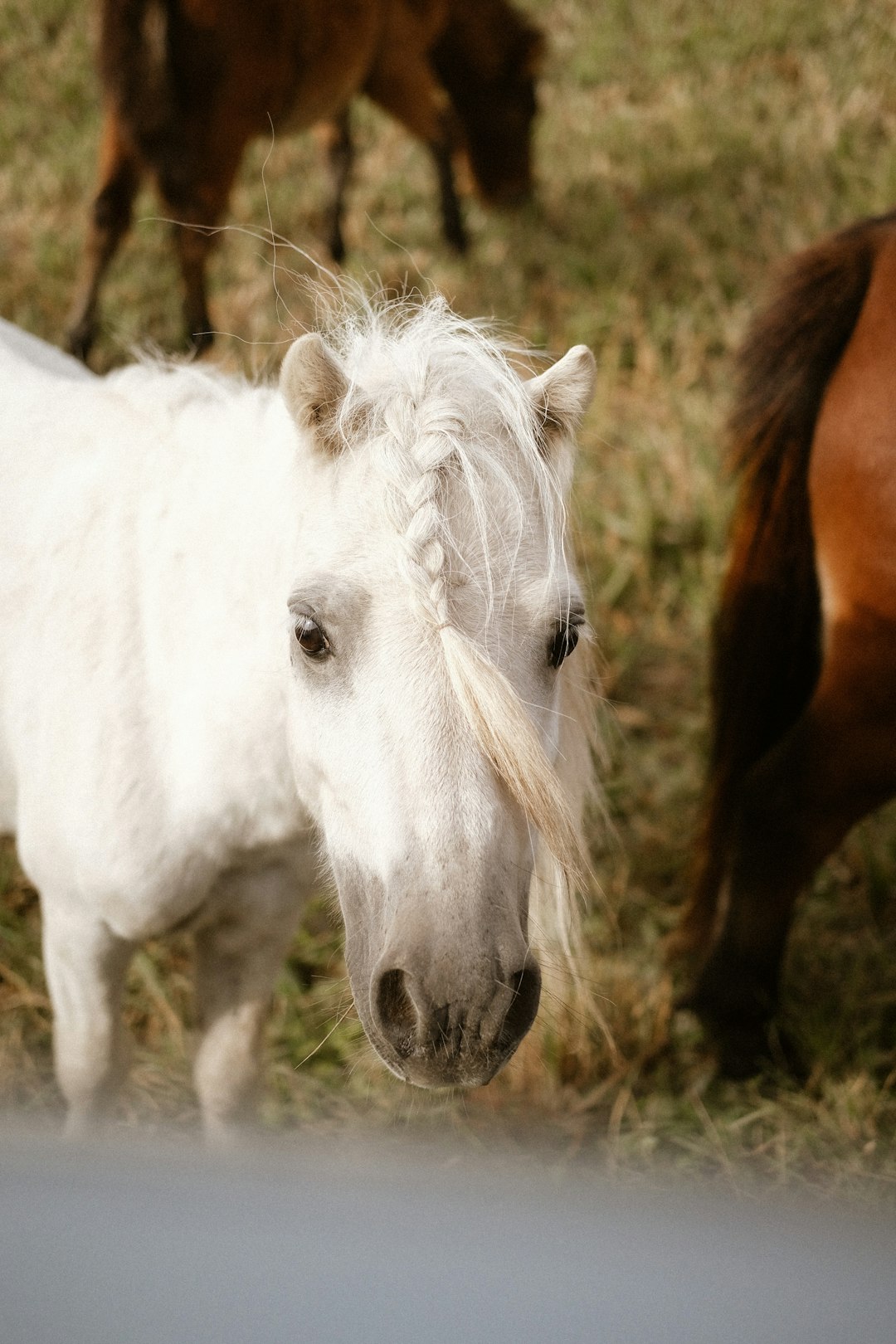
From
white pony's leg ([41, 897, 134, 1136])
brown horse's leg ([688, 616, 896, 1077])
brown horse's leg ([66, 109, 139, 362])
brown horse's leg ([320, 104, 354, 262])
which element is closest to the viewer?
white pony's leg ([41, 897, 134, 1136])

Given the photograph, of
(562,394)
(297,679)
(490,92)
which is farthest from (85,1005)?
(490,92)

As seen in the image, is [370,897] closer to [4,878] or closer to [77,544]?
[77,544]

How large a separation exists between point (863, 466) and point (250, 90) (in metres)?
2.82

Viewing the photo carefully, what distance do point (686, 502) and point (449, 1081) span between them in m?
2.99

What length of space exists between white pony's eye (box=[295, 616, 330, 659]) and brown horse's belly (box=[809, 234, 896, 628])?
4.10 ft

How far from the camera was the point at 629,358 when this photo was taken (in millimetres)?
4566

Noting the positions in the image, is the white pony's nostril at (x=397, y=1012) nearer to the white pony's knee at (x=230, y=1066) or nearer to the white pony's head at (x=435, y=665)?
the white pony's head at (x=435, y=665)

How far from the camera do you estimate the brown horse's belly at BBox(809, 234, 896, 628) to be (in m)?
2.01

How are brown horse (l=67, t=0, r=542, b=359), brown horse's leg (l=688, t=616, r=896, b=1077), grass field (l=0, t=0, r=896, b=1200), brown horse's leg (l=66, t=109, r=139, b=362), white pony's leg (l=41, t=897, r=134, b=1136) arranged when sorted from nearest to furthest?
white pony's leg (l=41, t=897, r=134, b=1136) < brown horse's leg (l=688, t=616, r=896, b=1077) < grass field (l=0, t=0, r=896, b=1200) < brown horse (l=67, t=0, r=542, b=359) < brown horse's leg (l=66, t=109, r=139, b=362)

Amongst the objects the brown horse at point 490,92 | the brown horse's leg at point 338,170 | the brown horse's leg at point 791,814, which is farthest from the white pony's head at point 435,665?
the brown horse at point 490,92

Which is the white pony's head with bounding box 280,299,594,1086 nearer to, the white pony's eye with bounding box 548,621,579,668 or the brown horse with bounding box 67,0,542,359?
the white pony's eye with bounding box 548,621,579,668

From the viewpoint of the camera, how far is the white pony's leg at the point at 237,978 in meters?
1.79

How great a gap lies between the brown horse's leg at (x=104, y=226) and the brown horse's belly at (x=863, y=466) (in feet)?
9.24

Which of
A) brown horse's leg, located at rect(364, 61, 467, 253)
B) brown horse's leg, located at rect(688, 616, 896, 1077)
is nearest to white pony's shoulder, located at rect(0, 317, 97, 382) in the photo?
brown horse's leg, located at rect(688, 616, 896, 1077)
